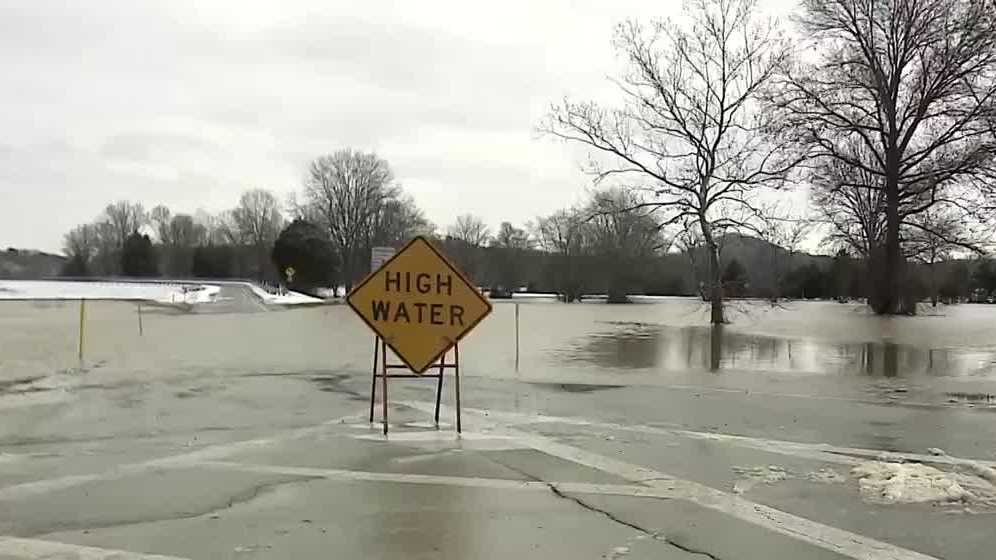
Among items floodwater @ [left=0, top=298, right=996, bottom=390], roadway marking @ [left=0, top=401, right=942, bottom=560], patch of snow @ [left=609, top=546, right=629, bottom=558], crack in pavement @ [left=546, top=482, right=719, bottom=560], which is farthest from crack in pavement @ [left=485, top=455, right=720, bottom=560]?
floodwater @ [left=0, top=298, right=996, bottom=390]

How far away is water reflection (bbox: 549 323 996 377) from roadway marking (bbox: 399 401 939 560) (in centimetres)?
984

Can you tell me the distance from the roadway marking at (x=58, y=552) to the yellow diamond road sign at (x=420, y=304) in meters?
4.16

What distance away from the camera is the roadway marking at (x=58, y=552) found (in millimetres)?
5121

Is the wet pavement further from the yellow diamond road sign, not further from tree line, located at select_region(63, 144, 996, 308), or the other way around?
tree line, located at select_region(63, 144, 996, 308)

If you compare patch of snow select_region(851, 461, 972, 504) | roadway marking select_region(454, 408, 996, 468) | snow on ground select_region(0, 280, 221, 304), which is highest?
snow on ground select_region(0, 280, 221, 304)

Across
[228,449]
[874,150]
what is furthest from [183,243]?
[228,449]

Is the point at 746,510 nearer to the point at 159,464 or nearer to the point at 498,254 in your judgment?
the point at 159,464

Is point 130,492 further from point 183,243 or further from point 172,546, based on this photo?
point 183,243

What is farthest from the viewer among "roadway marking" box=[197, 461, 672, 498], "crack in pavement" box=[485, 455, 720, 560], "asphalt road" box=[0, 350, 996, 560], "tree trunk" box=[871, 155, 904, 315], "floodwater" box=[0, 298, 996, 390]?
"tree trunk" box=[871, 155, 904, 315]

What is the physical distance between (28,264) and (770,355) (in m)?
152

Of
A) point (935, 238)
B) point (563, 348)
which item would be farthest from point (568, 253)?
point (563, 348)

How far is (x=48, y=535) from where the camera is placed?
5.56m

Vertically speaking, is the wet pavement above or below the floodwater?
below

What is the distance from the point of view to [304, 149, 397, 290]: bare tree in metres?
87.6
